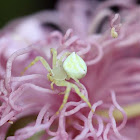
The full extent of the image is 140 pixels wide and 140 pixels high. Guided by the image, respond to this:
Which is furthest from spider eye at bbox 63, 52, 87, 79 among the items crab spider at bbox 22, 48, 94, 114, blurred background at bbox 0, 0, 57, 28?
blurred background at bbox 0, 0, 57, 28

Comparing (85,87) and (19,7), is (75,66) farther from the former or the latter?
(19,7)

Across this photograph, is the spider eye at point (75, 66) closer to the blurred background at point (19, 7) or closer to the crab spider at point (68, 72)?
the crab spider at point (68, 72)

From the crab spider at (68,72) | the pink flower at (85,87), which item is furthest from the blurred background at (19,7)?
the crab spider at (68,72)

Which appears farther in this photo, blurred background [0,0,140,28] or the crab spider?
blurred background [0,0,140,28]

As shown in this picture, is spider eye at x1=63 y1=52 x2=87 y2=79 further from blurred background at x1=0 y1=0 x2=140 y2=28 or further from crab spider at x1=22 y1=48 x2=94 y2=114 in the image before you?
blurred background at x1=0 y1=0 x2=140 y2=28

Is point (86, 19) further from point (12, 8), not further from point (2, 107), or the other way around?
point (2, 107)

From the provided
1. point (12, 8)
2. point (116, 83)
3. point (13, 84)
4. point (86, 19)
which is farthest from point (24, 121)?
point (12, 8)
